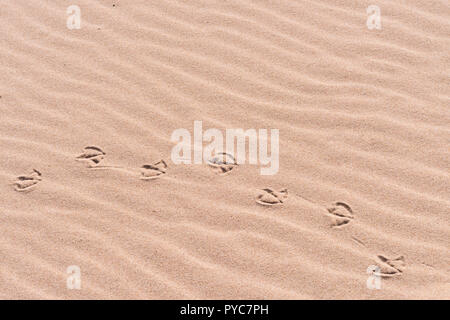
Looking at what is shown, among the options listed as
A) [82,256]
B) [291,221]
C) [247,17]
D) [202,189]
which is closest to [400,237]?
[291,221]

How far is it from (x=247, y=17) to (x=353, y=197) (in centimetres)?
192

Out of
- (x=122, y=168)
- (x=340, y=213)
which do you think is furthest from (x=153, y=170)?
(x=340, y=213)

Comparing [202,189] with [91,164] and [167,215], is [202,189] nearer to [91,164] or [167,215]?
[167,215]

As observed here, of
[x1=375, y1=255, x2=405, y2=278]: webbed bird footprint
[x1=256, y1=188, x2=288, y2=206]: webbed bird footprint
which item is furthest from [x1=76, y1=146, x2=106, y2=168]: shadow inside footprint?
[x1=375, y1=255, x2=405, y2=278]: webbed bird footprint

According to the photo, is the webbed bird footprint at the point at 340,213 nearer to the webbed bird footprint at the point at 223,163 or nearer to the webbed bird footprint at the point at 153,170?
the webbed bird footprint at the point at 223,163

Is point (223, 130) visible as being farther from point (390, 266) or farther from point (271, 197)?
point (390, 266)

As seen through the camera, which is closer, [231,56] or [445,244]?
[445,244]

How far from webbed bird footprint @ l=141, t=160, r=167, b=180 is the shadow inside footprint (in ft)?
0.96

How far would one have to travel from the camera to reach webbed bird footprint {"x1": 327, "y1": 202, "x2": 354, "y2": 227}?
10.4 feet

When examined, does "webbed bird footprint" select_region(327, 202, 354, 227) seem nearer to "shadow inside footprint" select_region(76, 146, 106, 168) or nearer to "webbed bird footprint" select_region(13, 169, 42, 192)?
"shadow inside footprint" select_region(76, 146, 106, 168)

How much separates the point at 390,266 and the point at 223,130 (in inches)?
54.6

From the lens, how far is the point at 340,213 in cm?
321

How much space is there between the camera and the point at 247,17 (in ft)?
14.8

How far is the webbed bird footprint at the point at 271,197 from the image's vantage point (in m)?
3.30
